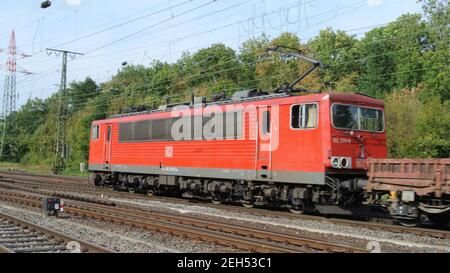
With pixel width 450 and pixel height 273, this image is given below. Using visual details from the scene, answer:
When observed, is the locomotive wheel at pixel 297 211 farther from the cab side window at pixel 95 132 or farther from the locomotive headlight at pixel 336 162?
the cab side window at pixel 95 132

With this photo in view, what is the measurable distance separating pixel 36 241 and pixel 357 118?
9316 mm

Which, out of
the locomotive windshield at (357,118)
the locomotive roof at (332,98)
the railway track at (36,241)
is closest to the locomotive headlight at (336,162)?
the locomotive windshield at (357,118)

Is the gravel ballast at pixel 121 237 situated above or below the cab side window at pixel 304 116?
below

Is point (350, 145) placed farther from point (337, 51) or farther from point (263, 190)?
point (337, 51)

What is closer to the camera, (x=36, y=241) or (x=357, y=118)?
(x=36, y=241)

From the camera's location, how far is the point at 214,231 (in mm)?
11906

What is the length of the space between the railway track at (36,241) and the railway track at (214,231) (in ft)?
7.58

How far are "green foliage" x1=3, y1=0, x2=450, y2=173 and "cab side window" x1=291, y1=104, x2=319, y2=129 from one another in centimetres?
1407

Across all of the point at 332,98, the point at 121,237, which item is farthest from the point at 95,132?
the point at 121,237

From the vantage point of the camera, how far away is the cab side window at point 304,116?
48.7 feet

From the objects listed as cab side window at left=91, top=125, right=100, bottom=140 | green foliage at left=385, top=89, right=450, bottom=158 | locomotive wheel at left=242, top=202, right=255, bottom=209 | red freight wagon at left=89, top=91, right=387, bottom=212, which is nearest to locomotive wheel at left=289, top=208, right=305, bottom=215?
red freight wagon at left=89, top=91, right=387, bottom=212
